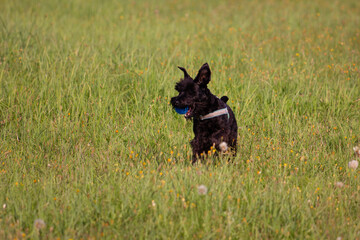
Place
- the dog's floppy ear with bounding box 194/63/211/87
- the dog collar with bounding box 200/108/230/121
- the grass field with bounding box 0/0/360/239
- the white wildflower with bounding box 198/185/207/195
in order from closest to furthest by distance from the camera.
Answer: the grass field with bounding box 0/0/360/239
the white wildflower with bounding box 198/185/207/195
the dog's floppy ear with bounding box 194/63/211/87
the dog collar with bounding box 200/108/230/121

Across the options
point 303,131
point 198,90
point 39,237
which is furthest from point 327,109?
point 39,237

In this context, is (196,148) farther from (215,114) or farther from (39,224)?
(39,224)

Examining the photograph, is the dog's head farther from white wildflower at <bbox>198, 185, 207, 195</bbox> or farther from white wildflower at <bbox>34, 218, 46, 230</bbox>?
white wildflower at <bbox>34, 218, 46, 230</bbox>

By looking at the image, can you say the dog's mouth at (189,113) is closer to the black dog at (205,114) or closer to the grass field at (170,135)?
the black dog at (205,114)

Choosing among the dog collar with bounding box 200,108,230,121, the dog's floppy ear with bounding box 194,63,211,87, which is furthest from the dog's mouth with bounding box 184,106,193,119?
the dog's floppy ear with bounding box 194,63,211,87

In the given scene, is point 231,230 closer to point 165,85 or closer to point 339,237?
point 339,237

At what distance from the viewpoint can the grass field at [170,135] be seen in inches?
152

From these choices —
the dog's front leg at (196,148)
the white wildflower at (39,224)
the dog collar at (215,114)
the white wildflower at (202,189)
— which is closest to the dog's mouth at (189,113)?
the dog collar at (215,114)

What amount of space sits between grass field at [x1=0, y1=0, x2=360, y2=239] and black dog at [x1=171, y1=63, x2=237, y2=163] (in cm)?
27

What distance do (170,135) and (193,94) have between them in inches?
40.9

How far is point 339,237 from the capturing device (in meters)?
3.59

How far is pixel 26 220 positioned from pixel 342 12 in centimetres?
1488

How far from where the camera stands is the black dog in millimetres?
4910

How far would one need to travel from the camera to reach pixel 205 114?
511cm
